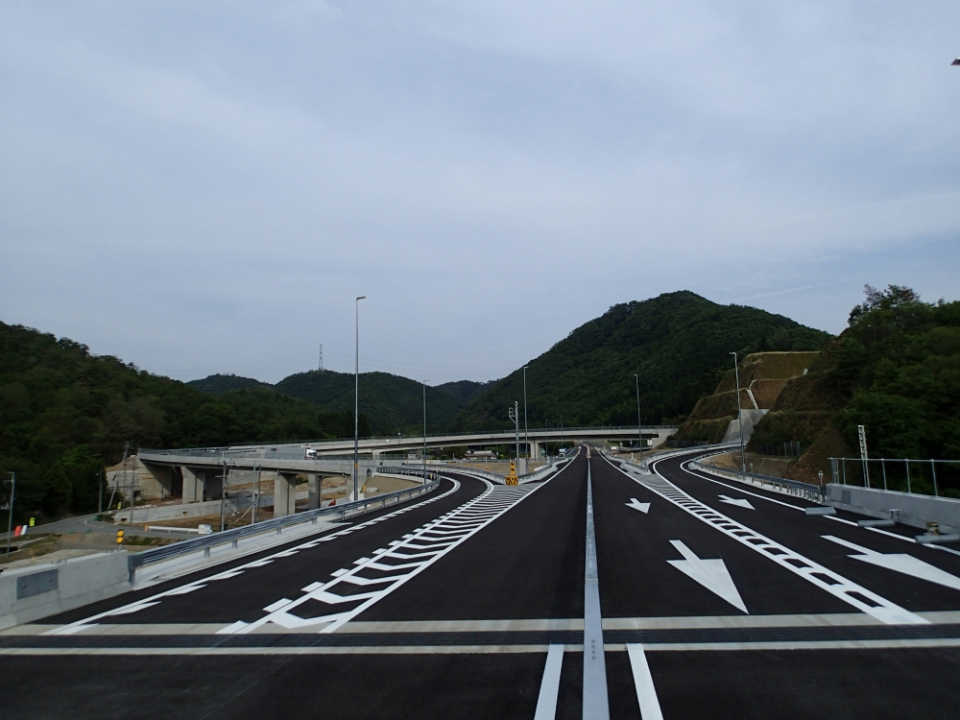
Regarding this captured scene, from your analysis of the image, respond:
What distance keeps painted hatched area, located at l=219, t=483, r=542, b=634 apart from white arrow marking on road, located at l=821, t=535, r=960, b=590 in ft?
28.4

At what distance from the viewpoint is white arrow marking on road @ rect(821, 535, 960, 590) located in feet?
33.8

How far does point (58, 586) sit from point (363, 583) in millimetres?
4818

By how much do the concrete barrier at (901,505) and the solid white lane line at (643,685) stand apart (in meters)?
12.5

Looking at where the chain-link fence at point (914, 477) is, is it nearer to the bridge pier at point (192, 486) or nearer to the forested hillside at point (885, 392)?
the forested hillside at point (885, 392)

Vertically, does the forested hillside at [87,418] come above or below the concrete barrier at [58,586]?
above

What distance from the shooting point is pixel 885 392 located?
4647 cm

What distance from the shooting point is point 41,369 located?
133 m

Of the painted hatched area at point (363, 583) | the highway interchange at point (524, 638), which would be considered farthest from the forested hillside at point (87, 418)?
the highway interchange at point (524, 638)

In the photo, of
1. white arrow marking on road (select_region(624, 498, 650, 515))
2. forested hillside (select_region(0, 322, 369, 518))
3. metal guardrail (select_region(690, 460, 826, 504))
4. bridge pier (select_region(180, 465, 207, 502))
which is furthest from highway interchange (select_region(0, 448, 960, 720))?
bridge pier (select_region(180, 465, 207, 502))

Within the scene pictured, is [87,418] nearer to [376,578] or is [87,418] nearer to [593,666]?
[376,578]

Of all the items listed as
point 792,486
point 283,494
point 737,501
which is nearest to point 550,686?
point 737,501

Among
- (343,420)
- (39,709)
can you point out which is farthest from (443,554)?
(343,420)

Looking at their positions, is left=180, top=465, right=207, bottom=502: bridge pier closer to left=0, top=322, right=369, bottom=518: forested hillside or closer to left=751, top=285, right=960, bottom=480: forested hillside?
left=0, top=322, right=369, bottom=518: forested hillside

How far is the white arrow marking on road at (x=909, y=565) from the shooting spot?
33.8 feet
